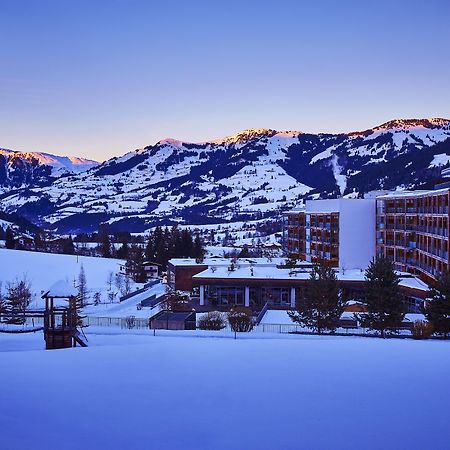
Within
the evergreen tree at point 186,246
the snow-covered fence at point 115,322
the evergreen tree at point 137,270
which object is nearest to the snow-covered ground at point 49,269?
the evergreen tree at point 137,270

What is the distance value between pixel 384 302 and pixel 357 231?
3346cm

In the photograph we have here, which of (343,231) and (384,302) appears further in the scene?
(343,231)

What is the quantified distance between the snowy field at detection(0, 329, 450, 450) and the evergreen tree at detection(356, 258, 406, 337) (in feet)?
36.7

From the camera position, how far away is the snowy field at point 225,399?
5.92 meters

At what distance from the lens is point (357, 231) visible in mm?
54500

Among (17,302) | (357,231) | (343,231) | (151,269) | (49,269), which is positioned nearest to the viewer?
(17,302)

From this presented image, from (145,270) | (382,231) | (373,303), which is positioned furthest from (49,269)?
(373,303)

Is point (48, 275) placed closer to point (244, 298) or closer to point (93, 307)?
point (93, 307)

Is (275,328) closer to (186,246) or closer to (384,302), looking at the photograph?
(384,302)

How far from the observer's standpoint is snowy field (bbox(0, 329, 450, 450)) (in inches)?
233

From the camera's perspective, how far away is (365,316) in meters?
22.5

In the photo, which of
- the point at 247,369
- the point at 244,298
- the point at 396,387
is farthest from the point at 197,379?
the point at 244,298

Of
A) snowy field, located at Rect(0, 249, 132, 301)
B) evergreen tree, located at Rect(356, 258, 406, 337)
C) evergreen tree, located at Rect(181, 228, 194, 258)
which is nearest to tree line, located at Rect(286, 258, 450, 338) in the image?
evergreen tree, located at Rect(356, 258, 406, 337)

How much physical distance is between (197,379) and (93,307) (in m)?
34.1
